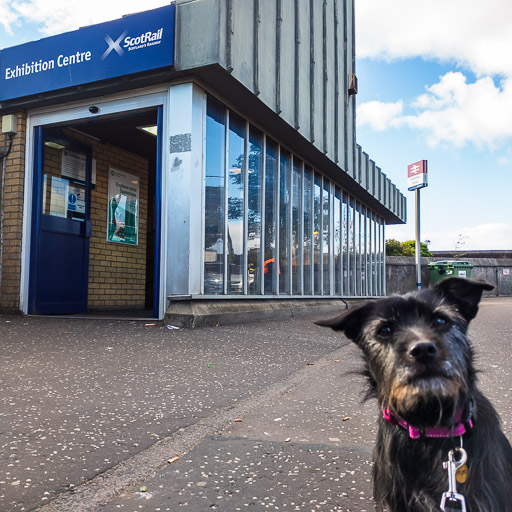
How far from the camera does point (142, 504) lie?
1.94 m

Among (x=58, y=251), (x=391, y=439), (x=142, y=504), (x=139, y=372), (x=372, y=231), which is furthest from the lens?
(x=372, y=231)

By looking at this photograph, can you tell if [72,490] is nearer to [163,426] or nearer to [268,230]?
[163,426]

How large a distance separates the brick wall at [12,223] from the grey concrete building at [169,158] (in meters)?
0.03

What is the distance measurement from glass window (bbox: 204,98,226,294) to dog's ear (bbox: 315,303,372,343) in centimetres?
566

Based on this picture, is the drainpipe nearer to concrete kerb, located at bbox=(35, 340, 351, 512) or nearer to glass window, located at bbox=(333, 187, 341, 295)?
concrete kerb, located at bbox=(35, 340, 351, 512)

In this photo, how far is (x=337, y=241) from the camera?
1421cm

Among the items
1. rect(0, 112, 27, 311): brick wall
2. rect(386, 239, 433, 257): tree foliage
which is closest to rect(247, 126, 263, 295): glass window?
rect(0, 112, 27, 311): brick wall

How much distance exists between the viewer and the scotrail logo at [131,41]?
709cm

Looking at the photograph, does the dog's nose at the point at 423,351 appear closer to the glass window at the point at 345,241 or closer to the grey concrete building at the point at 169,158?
the grey concrete building at the point at 169,158

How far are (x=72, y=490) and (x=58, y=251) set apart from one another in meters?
7.38

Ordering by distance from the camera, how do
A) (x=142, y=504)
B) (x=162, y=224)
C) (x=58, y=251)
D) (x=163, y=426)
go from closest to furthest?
(x=142, y=504) → (x=163, y=426) → (x=162, y=224) → (x=58, y=251)

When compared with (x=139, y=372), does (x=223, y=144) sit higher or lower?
higher

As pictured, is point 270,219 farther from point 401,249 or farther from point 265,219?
point 401,249

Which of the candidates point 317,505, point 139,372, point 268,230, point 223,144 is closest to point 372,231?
point 268,230
